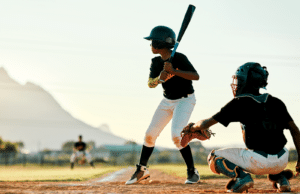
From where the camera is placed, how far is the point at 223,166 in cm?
426

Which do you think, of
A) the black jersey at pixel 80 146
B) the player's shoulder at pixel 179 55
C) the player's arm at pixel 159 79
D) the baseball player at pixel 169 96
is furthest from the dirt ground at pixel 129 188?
the black jersey at pixel 80 146

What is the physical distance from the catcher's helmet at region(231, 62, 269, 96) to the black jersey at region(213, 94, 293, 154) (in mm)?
238

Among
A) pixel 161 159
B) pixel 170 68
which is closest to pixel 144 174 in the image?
pixel 170 68

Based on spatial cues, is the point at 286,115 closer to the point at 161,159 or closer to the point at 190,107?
the point at 190,107

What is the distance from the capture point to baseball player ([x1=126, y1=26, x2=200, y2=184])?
590cm

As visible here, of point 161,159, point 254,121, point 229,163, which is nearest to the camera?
point 254,121

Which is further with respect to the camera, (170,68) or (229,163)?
(170,68)

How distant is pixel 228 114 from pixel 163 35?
2.52 metres

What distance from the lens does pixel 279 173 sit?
14.6ft

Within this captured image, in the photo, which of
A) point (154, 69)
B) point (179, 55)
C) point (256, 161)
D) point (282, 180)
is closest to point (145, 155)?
point (154, 69)

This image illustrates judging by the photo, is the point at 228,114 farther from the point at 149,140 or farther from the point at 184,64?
the point at 149,140

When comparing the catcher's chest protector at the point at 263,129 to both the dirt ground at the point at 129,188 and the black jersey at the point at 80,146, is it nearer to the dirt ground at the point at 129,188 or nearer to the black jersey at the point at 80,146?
the dirt ground at the point at 129,188

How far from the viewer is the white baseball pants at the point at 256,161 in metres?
4.01

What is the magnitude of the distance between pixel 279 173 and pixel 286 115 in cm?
83
